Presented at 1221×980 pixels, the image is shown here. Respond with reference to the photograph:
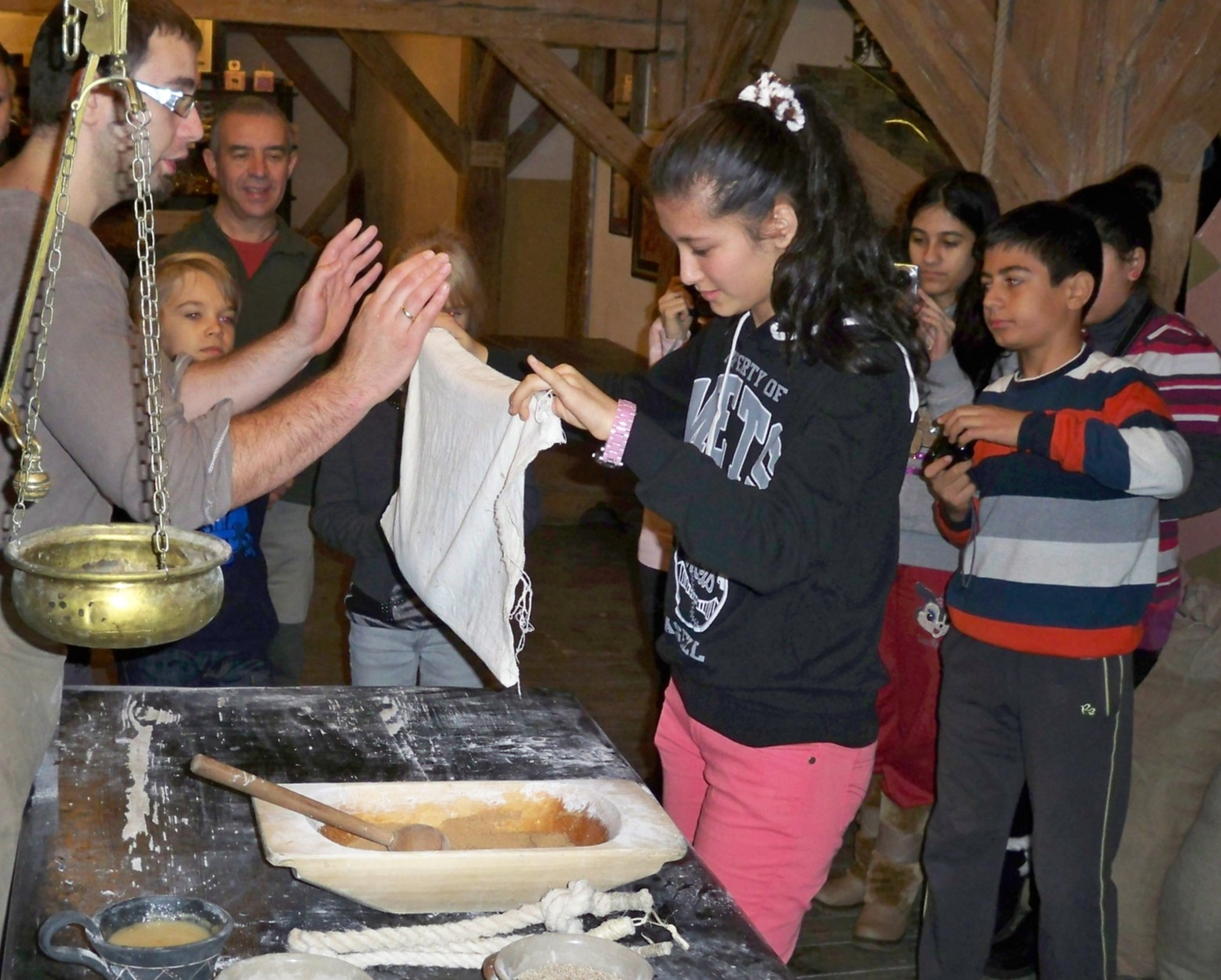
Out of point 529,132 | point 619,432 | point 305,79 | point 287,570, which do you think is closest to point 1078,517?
point 619,432

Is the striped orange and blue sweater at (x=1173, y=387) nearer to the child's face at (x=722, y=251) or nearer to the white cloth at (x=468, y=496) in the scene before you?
the child's face at (x=722, y=251)

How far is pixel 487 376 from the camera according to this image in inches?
81.0

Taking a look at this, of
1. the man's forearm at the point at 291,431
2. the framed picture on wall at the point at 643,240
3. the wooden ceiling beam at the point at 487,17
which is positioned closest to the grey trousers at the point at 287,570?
the man's forearm at the point at 291,431

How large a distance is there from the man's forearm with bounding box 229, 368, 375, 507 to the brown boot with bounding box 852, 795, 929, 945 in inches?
66.6

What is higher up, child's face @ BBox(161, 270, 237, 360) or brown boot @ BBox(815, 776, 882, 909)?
child's face @ BBox(161, 270, 237, 360)

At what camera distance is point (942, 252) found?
3047 mm

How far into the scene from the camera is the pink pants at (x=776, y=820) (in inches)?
72.8

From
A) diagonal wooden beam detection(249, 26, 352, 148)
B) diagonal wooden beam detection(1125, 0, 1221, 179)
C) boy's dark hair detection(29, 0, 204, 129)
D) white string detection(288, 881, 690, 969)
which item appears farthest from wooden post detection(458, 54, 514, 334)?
white string detection(288, 881, 690, 969)

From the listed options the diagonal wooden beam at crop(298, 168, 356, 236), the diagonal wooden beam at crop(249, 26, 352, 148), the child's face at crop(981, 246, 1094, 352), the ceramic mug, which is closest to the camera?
the ceramic mug

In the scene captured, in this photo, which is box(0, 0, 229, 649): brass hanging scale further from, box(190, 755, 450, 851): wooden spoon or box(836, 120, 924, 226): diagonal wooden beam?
box(836, 120, 924, 226): diagonal wooden beam

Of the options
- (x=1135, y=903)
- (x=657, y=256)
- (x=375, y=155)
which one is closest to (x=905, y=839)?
(x=1135, y=903)

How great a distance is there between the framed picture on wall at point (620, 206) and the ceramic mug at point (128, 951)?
7982 millimetres

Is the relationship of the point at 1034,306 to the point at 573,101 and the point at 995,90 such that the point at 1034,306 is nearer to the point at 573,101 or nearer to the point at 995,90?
the point at 995,90

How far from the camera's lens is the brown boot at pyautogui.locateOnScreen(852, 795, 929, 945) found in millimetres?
2969
